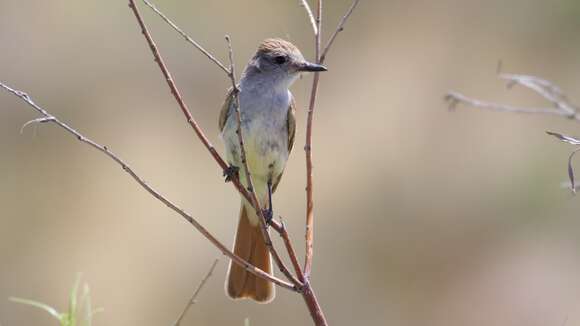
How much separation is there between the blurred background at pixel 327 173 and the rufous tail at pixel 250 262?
305cm

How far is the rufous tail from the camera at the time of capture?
387 cm

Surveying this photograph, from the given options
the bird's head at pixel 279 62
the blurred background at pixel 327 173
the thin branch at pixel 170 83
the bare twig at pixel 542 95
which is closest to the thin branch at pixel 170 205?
the thin branch at pixel 170 83

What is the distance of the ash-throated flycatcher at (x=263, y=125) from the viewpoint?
4.21 m

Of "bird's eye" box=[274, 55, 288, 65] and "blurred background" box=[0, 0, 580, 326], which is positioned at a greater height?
"bird's eye" box=[274, 55, 288, 65]

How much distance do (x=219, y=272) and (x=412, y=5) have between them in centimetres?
391

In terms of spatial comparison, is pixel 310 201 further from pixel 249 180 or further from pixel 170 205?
pixel 170 205

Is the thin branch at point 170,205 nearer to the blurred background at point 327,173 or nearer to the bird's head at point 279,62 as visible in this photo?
the bird's head at point 279,62

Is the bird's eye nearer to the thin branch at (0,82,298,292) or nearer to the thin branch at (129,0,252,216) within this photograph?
the thin branch at (129,0,252,216)

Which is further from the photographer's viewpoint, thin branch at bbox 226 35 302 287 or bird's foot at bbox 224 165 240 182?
bird's foot at bbox 224 165 240 182

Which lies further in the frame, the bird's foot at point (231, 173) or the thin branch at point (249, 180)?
the bird's foot at point (231, 173)

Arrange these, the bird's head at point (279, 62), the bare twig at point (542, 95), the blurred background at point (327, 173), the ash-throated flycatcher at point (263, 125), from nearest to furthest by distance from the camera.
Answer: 1. the bare twig at point (542, 95)
2. the ash-throated flycatcher at point (263, 125)
3. the bird's head at point (279, 62)
4. the blurred background at point (327, 173)

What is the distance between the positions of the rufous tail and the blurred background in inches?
120

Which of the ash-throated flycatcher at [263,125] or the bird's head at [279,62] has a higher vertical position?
the bird's head at [279,62]

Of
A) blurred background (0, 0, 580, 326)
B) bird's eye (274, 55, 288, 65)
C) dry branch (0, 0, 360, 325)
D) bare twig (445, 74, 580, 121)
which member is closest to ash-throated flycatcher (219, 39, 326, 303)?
bird's eye (274, 55, 288, 65)
